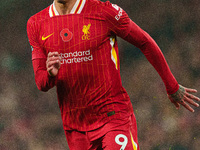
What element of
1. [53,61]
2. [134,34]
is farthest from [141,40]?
[53,61]

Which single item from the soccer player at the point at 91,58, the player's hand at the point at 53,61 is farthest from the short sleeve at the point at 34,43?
the player's hand at the point at 53,61

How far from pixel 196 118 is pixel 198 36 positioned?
1345 mm

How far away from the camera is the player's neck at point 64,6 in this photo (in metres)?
2.53

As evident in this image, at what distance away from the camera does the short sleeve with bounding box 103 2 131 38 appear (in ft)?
8.25

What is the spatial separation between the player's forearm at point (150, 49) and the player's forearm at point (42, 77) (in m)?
0.58

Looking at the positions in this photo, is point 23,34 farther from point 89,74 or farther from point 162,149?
point 89,74

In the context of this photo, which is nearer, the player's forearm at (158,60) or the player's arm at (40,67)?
the player's arm at (40,67)

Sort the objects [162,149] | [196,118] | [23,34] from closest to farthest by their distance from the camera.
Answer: [162,149] < [196,118] < [23,34]

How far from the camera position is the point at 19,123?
561 centimetres

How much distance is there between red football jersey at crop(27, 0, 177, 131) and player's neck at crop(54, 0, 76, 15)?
30 mm

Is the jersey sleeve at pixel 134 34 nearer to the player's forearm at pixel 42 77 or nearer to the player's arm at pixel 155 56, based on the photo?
the player's arm at pixel 155 56

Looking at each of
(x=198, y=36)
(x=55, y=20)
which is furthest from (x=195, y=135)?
(x=55, y=20)

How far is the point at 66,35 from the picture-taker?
254 cm

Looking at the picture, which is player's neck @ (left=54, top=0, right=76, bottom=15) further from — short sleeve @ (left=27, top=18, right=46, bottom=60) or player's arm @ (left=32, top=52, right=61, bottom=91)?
player's arm @ (left=32, top=52, right=61, bottom=91)
